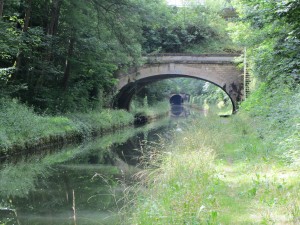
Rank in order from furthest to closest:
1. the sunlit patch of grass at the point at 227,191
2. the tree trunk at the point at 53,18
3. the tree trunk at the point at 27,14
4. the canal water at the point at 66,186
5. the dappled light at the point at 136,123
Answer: the tree trunk at the point at 53,18, the tree trunk at the point at 27,14, the canal water at the point at 66,186, the dappled light at the point at 136,123, the sunlit patch of grass at the point at 227,191

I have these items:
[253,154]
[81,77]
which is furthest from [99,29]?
[253,154]

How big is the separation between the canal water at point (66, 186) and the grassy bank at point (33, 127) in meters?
0.51

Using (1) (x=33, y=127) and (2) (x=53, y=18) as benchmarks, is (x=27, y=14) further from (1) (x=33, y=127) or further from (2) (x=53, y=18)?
(1) (x=33, y=127)

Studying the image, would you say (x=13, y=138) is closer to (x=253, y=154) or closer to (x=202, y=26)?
(x=253, y=154)

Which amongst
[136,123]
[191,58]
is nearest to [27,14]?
[191,58]

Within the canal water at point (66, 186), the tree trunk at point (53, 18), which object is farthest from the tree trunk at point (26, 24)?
the canal water at point (66, 186)

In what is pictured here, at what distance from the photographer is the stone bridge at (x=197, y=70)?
84.7 ft

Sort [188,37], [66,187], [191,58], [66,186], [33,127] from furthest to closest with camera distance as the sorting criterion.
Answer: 1. [188,37]
2. [191,58]
3. [33,127]
4. [66,186]
5. [66,187]

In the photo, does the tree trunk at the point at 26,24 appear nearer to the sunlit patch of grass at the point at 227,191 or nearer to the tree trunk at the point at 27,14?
the tree trunk at the point at 27,14

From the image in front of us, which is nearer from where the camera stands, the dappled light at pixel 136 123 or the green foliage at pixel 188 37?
the dappled light at pixel 136 123

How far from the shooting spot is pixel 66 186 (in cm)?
850

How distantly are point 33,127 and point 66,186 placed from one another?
527 centimetres

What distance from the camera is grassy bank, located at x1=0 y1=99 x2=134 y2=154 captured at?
12.0 meters

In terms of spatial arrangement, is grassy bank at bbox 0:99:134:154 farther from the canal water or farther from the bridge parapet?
the bridge parapet
